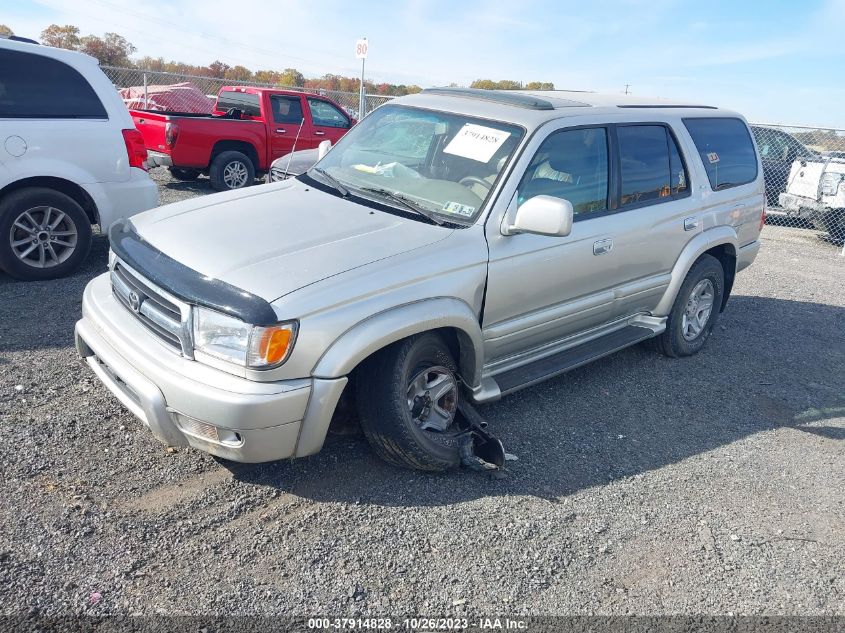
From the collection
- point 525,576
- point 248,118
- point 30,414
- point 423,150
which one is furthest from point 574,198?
point 248,118

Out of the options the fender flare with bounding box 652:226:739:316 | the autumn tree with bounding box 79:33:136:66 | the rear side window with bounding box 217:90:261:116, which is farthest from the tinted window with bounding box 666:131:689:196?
the autumn tree with bounding box 79:33:136:66

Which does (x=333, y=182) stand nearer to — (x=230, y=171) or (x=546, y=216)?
(x=546, y=216)

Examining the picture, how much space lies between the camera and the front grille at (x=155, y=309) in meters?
3.03

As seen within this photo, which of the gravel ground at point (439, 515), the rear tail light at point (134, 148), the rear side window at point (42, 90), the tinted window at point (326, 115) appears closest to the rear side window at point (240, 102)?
the tinted window at point (326, 115)

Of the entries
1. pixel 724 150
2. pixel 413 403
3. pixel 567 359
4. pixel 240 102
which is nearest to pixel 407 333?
pixel 413 403

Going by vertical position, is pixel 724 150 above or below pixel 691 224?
above

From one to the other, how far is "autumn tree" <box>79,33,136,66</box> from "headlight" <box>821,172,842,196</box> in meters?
30.6

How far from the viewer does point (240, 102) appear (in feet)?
40.5

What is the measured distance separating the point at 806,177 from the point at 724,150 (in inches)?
297

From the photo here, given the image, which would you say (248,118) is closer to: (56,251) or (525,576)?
(56,251)

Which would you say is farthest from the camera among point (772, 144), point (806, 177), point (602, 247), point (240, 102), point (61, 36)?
point (61, 36)

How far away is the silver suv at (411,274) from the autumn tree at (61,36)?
1424 inches

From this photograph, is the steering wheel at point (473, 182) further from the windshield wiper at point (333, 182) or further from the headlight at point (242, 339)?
the headlight at point (242, 339)

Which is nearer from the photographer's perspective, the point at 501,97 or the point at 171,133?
the point at 501,97
